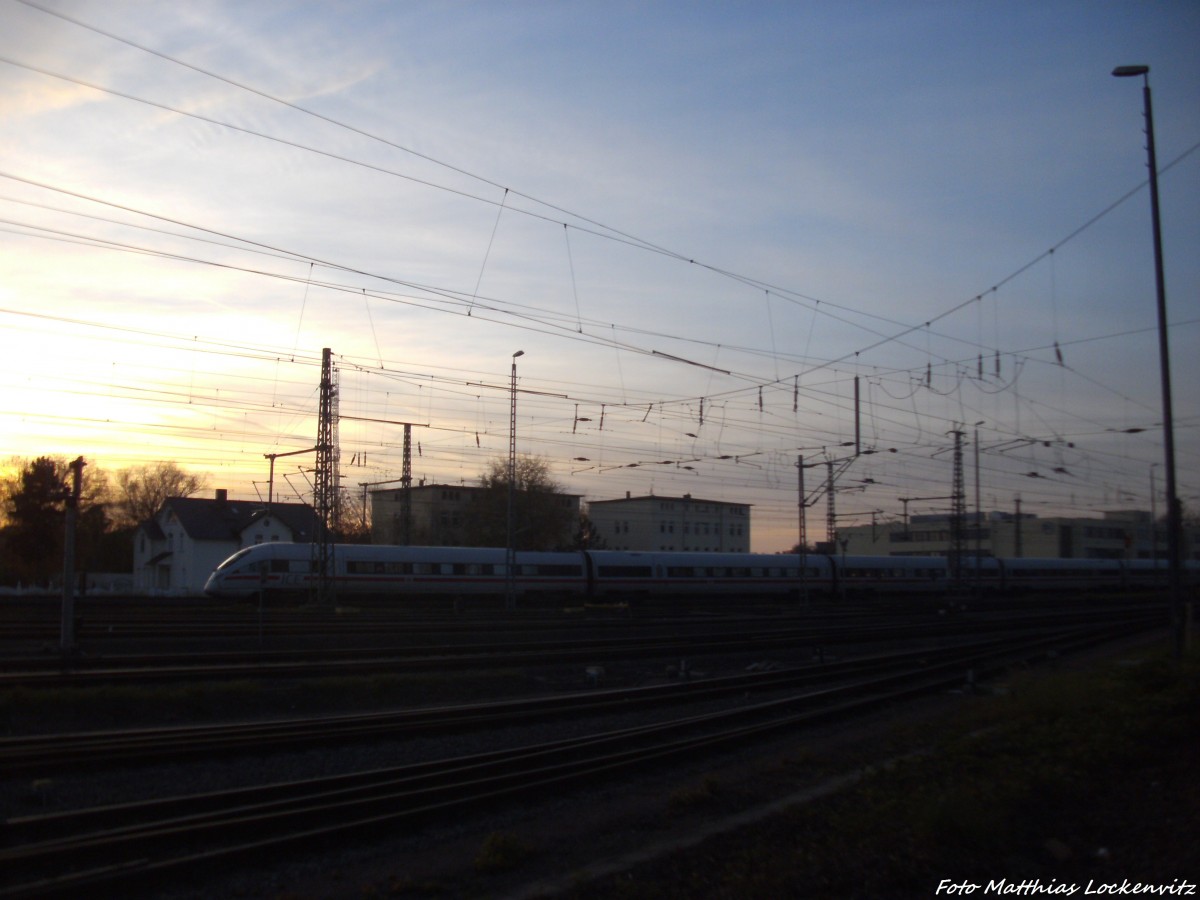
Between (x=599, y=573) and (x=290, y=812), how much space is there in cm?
4120

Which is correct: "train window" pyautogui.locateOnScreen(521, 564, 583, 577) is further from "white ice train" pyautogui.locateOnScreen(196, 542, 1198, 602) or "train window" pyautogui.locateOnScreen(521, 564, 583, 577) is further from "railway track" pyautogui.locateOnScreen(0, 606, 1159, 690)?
"railway track" pyautogui.locateOnScreen(0, 606, 1159, 690)

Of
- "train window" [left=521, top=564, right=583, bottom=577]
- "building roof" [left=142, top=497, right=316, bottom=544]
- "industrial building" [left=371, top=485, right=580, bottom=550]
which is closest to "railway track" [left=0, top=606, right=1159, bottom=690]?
"train window" [left=521, top=564, right=583, bottom=577]

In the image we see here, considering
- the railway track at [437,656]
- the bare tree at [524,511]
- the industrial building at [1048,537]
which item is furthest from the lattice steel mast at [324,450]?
the industrial building at [1048,537]

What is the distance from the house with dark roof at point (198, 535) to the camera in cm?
6144

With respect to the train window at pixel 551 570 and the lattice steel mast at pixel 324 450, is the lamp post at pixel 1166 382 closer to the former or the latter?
the lattice steel mast at pixel 324 450

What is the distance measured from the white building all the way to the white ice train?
39443 mm

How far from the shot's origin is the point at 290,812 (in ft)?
27.6

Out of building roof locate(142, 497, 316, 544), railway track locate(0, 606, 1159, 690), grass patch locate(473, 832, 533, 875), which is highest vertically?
building roof locate(142, 497, 316, 544)

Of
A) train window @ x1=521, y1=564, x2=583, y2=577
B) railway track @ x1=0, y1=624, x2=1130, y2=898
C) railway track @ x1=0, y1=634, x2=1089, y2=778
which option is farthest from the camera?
train window @ x1=521, y1=564, x2=583, y2=577

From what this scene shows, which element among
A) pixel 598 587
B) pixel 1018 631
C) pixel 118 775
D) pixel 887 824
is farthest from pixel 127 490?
pixel 887 824

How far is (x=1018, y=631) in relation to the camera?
35500 millimetres

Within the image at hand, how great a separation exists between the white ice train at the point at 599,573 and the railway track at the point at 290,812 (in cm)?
2564

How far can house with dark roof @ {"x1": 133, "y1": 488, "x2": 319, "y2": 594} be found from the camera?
61438 mm

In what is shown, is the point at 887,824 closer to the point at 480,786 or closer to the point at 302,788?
the point at 480,786
